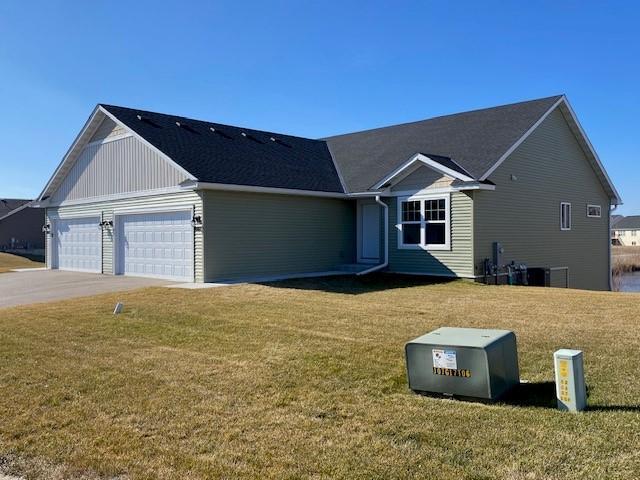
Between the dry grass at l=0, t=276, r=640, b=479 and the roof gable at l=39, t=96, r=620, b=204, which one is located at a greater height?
the roof gable at l=39, t=96, r=620, b=204

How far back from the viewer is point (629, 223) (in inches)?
3497

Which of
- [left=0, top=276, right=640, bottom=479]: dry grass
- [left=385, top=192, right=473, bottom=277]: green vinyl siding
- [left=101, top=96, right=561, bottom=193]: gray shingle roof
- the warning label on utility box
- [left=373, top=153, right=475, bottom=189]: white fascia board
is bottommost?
[left=0, top=276, right=640, bottom=479]: dry grass

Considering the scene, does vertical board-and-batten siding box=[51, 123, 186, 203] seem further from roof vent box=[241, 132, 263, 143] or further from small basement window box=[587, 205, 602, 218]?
small basement window box=[587, 205, 602, 218]

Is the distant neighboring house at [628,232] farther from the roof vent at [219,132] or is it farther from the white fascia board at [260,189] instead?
the roof vent at [219,132]

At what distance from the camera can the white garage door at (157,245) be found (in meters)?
16.9

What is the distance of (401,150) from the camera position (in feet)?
67.8

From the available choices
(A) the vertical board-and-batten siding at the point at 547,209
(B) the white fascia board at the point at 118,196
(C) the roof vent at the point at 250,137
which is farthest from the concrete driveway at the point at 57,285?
(A) the vertical board-and-batten siding at the point at 547,209

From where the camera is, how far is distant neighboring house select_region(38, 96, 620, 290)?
→ 16.7 metres

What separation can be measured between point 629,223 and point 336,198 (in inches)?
3283

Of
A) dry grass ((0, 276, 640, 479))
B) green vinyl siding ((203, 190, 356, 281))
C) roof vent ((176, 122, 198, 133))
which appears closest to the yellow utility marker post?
dry grass ((0, 276, 640, 479))

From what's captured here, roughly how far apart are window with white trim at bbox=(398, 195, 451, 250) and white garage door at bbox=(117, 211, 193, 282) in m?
6.47

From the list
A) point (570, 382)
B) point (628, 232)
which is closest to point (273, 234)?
point (570, 382)

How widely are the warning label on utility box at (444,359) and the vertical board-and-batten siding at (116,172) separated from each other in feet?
40.7

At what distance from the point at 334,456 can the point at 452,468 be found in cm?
84
